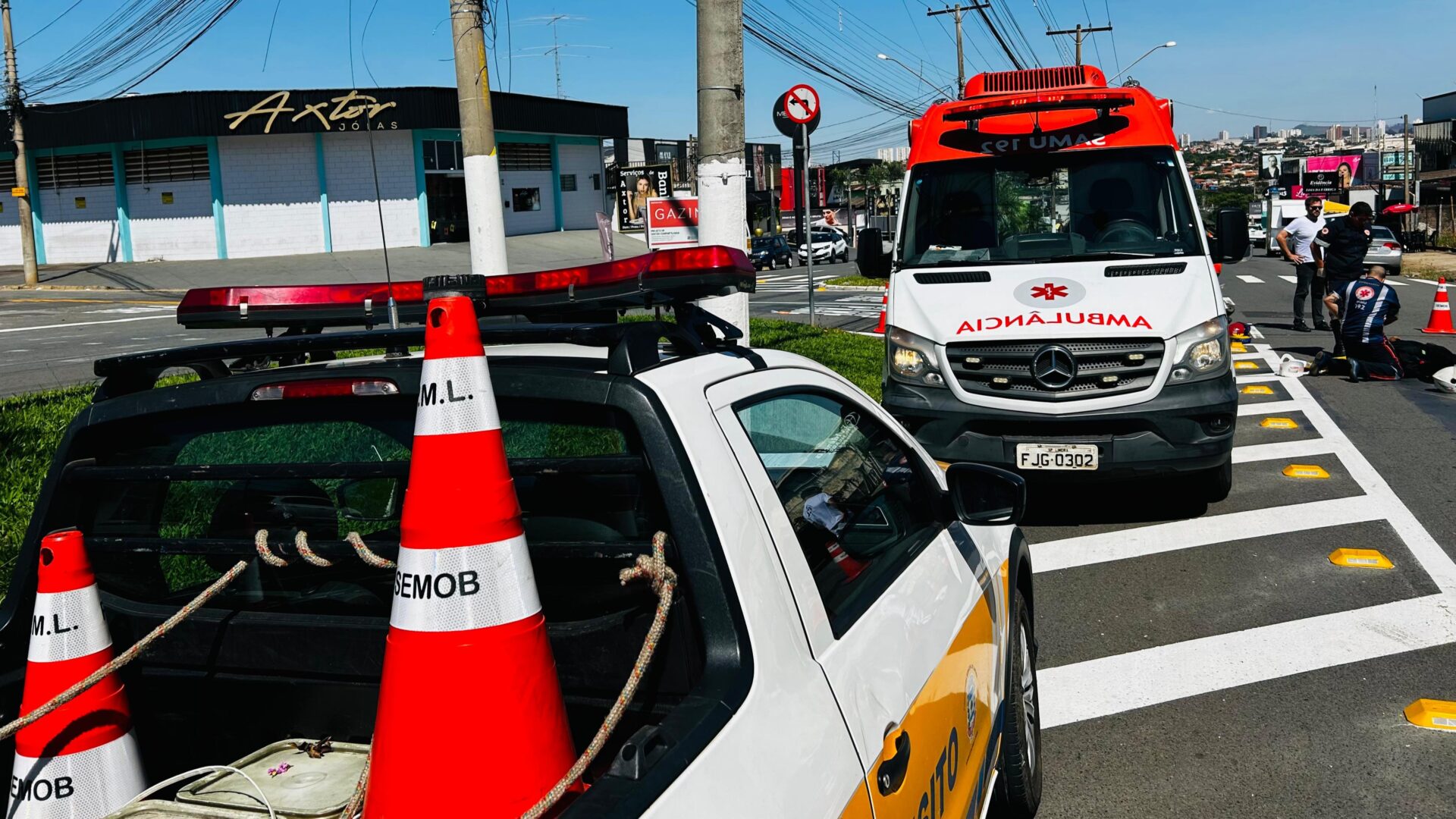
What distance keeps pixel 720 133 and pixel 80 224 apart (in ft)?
137

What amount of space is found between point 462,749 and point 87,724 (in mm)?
1009

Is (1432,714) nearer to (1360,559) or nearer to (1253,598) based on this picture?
(1253,598)

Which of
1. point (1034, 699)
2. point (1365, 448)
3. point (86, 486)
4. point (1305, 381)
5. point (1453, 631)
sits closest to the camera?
point (86, 486)

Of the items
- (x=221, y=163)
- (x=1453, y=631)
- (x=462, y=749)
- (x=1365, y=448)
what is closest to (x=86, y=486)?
(x=462, y=749)

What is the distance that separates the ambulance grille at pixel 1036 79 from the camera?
30.4 feet

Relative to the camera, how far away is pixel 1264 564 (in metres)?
6.35

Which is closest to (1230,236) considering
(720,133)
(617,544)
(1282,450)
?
(1282,450)

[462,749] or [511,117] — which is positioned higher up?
[511,117]

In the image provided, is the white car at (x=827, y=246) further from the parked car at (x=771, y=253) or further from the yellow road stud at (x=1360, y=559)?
the yellow road stud at (x=1360, y=559)

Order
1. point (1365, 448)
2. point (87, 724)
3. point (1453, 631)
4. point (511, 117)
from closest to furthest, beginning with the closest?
point (87, 724) < point (1453, 631) < point (1365, 448) < point (511, 117)

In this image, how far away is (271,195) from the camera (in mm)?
41656

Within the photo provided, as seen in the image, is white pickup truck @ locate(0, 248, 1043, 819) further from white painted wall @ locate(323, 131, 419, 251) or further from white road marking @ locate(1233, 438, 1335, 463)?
white painted wall @ locate(323, 131, 419, 251)

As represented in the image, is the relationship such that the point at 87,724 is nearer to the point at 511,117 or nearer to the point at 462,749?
the point at 462,749

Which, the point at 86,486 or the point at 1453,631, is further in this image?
the point at 1453,631
